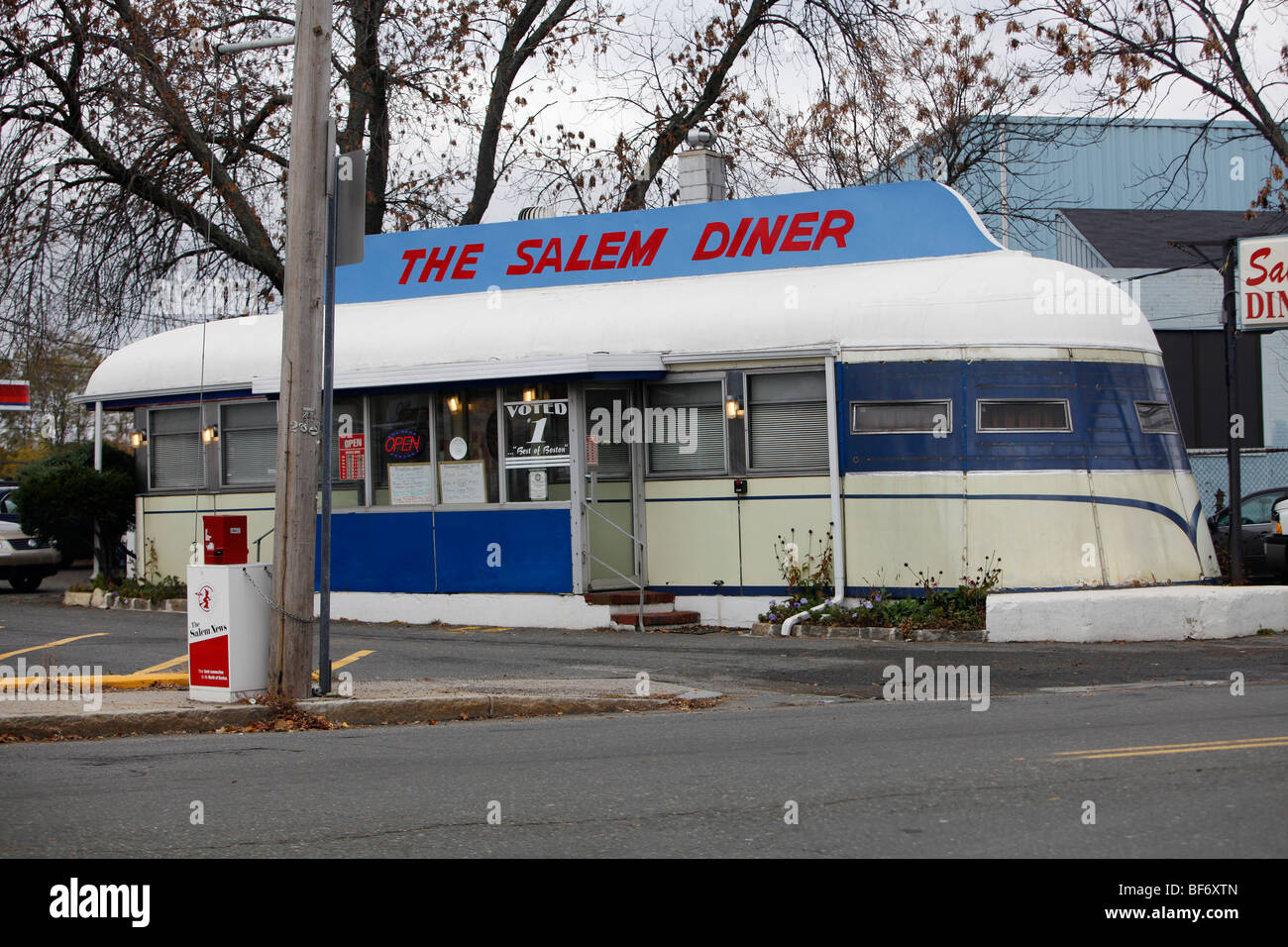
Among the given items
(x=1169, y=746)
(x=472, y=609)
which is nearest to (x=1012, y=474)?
(x=472, y=609)

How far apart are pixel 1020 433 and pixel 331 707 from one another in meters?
8.40

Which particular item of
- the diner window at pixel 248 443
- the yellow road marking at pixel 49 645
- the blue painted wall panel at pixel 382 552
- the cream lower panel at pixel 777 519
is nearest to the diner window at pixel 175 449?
the diner window at pixel 248 443

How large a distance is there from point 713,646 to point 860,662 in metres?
1.99

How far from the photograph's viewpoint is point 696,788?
7484mm

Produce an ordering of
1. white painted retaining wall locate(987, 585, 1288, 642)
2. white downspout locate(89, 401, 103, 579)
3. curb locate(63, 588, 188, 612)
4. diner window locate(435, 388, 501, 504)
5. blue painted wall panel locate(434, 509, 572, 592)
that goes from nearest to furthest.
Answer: white painted retaining wall locate(987, 585, 1288, 642) → blue painted wall panel locate(434, 509, 572, 592) → diner window locate(435, 388, 501, 504) → curb locate(63, 588, 188, 612) → white downspout locate(89, 401, 103, 579)

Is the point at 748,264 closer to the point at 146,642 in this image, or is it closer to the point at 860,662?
the point at 860,662

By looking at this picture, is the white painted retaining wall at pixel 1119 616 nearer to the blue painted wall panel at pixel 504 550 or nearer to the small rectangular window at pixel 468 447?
the blue painted wall panel at pixel 504 550

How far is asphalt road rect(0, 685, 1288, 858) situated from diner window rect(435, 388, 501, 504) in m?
7.27

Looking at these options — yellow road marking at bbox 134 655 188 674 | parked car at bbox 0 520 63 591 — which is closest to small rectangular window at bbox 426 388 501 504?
yellow road marking at bbox 134 655 188 674

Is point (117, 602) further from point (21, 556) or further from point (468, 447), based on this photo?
point (468, 447)

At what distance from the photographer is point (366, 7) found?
25375mm

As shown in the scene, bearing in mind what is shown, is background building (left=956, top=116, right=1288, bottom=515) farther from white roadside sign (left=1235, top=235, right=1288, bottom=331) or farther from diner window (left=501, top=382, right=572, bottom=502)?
diner window (left=501, top=382, right=572, bottom=502)

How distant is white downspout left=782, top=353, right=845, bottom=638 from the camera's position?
15758 millimetres

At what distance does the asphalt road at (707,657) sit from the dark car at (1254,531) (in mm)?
6837
